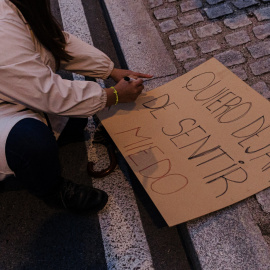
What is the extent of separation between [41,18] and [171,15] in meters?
1.68

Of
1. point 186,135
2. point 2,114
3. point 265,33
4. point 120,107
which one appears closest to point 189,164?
point 186,135

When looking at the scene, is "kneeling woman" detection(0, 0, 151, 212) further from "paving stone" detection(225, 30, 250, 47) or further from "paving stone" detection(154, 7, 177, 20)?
"paving stone" detection(154, 7, 177, 20)

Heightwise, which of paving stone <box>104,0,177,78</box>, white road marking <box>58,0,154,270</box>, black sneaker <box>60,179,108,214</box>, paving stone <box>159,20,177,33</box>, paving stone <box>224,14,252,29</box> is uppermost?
paving stone <box>224,14,252,29</box>

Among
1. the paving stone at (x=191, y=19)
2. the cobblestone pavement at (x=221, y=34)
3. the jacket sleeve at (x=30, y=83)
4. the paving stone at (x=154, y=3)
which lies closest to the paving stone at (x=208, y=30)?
the cobblestone pavement at (x=221, y=34)

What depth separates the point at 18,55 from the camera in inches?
71.5

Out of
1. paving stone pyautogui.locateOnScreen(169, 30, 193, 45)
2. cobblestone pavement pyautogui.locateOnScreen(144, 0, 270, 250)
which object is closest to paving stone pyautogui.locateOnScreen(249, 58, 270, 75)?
cobblestone pavement pyautogui.locateOnScreen(144, 0, 270, 250)

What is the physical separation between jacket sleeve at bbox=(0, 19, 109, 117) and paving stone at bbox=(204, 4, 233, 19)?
5.47 feet

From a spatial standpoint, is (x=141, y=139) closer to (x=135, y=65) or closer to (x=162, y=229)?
(x=162, y=229)

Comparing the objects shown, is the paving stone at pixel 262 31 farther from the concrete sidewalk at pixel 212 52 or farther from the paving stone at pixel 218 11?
the paving stone at pixel 218 11

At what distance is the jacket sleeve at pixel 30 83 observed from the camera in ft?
5.91

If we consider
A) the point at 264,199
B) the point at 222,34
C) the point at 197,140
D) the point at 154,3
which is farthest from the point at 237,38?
the point at 264,199

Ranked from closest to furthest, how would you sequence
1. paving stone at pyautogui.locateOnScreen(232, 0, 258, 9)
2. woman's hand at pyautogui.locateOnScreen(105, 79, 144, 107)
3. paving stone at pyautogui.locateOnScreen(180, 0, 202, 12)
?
woman's hand at pyautogui.locateOnScreen(105, 79, 144, 107), paving stone at pyautogui.locateOnScreen(232, 0, 258, 9), paving stone at pyautogui.locateOnScreen(180, 0, 202, 12)

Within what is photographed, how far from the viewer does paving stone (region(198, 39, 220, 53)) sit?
297 cm

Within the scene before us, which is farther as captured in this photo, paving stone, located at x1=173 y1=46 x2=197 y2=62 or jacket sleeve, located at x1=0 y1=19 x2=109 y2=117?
paving stone, located at x1=173 y1=46 x2=197 y2=62
